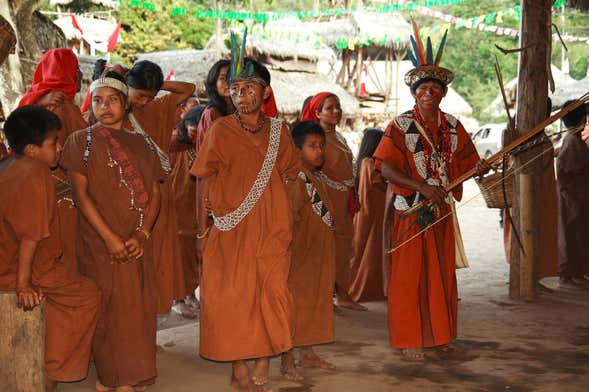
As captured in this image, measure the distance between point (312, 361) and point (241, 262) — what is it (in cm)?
104

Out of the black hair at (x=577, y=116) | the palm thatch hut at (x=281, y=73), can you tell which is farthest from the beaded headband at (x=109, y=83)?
the palm thatch hut at (x=281, y=73)

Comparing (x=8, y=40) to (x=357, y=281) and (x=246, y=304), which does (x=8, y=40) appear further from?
(x=357, y=281)

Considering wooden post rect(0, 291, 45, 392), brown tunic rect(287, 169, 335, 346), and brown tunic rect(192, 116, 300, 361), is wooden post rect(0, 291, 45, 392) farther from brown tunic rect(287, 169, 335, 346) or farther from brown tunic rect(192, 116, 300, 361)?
brown tunic rect(287, 169, 335, 346)

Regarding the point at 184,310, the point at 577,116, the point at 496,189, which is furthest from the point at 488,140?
the point at 184,310

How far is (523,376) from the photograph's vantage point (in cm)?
477

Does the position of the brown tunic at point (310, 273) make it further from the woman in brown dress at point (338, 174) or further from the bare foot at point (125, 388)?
the woman in brown dress at point (338, 174)

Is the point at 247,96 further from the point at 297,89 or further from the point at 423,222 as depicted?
the point at 297,89

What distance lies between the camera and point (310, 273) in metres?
5.09

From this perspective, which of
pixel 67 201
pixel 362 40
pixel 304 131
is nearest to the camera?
pixel 67 201

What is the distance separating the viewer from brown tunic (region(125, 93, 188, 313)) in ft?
16.4

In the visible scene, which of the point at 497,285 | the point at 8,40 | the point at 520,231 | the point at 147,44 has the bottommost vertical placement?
the point at 497,285

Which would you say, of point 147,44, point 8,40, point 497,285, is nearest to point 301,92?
point 147,44

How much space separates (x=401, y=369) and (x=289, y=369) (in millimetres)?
764

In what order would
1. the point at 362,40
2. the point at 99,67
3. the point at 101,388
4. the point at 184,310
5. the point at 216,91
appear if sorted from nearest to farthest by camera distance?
the point at 101,388 < the point at 99,67 < the point at 216,91 < the point at 184,310 < the point at 362,40
